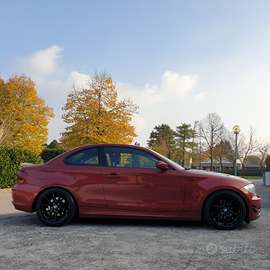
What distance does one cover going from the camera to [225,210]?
16.3 ft

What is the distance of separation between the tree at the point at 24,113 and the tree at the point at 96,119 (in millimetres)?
6040

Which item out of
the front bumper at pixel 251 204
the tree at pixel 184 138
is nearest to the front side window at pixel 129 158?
the front bumper at pixel 251 204

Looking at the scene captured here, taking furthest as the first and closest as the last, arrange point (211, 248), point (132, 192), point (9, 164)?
point (9, 164) → point (132, 192) → point (211, 248)

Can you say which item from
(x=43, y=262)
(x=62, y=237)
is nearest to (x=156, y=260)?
(x=43, y=262)

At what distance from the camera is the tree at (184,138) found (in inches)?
2501

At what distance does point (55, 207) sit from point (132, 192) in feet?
4.74

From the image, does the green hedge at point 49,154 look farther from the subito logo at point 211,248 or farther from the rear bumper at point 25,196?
the subito logo at point 211,248

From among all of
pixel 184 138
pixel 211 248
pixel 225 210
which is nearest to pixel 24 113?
pixel 225 210

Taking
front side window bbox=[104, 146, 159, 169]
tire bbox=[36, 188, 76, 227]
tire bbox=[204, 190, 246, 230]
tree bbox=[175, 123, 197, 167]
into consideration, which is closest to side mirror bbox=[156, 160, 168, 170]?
front side window bbox=[104, 146, 159, 169]

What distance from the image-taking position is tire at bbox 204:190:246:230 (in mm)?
4922

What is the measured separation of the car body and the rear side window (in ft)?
0.06

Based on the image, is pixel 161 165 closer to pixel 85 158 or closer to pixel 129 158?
pixel 129 158

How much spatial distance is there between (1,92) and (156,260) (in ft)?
102

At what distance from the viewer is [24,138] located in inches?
1133
